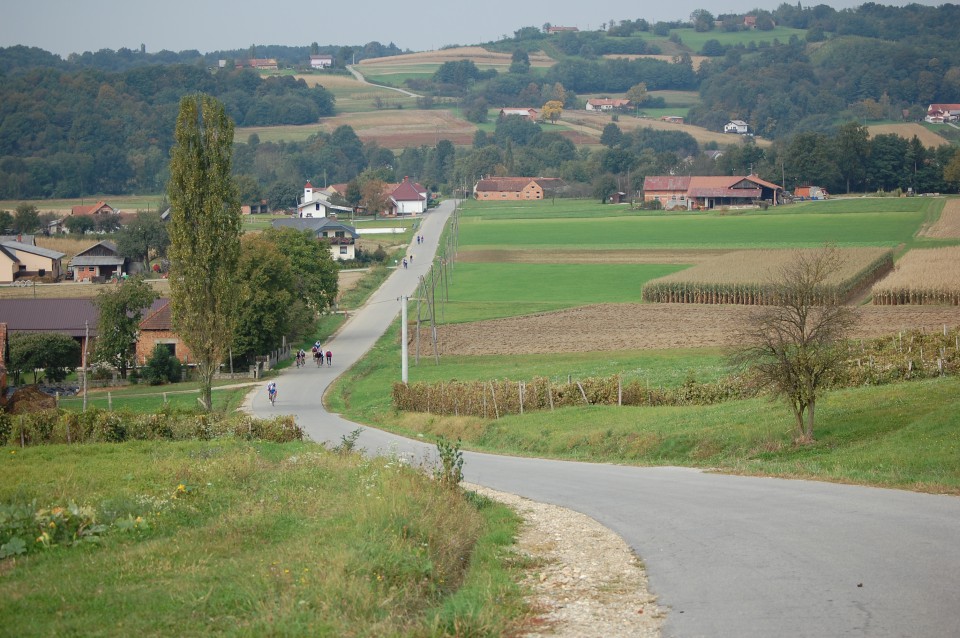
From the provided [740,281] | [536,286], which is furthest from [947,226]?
[536,286]

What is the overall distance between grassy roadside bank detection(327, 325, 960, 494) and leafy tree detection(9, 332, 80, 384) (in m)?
23.4

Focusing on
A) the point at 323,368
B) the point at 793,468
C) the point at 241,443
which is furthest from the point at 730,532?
the point at 323,368

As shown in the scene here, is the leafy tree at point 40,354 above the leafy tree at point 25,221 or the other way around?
the other way around

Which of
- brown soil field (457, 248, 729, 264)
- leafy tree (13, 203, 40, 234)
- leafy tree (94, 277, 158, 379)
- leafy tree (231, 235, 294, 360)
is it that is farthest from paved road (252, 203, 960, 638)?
leafy tree (13, 203, 40, 234)

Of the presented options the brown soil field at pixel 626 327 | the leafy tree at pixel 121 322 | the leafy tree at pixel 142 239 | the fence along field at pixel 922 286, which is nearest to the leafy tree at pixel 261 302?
the leafy tree at pixel 121 322

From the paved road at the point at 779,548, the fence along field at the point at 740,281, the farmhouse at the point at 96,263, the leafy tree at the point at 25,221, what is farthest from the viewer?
the leafy tree at the point at 25,221

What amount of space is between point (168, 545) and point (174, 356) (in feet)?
155

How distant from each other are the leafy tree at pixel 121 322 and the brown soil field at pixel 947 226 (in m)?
69.7

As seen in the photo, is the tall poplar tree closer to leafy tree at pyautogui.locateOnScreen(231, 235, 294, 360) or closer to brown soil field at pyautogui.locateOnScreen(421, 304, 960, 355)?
leafy tree at pyautogui.locateOnScreen(231, 235, 294, 360)

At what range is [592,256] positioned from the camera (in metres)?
103

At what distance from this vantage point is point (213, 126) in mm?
38375

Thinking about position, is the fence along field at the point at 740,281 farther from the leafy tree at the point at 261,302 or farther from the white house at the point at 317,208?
the white house at the point at 317,208

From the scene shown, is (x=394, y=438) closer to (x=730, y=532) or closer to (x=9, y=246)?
(x=730, y=532)

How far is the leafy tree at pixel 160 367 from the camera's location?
56.3 metres
